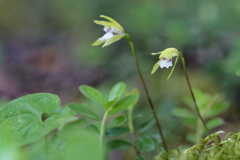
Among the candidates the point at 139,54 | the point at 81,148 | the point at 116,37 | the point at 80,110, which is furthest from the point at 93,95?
the point at 139,54

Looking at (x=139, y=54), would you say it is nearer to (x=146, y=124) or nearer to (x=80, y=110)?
(x=146, y=124)

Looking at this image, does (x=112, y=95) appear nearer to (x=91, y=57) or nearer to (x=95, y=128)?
(x=95, y=128)

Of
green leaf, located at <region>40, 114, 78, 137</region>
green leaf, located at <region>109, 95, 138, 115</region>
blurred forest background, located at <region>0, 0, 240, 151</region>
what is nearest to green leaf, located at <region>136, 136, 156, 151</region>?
green leaf, located at <region>109, 95, 138, 115</region>

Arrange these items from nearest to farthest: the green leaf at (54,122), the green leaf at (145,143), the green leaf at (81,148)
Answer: the green leaf at (81,148)
the green leaf at (54,122)
the green leaf at (145,143)

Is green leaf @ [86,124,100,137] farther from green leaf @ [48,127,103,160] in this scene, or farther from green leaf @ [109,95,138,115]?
green leaf @ [48,127,103,160]

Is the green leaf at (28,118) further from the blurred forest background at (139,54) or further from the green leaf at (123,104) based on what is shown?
the blurred forest background at (139,54)

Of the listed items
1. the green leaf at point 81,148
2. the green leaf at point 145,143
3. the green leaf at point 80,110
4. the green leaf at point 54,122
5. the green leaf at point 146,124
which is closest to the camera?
the green leaf at point 81,148

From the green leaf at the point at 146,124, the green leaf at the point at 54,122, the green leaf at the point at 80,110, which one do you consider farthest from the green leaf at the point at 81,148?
the green leaf at the point at 146,124
